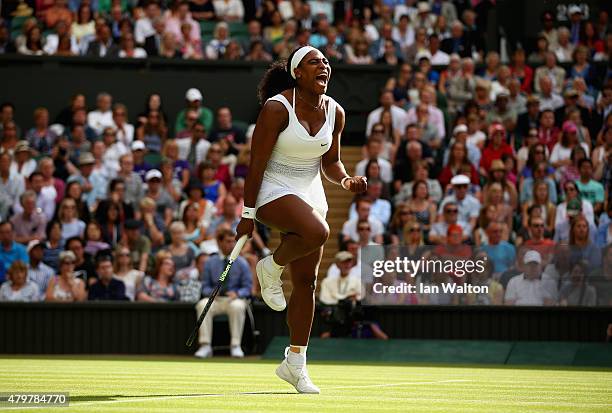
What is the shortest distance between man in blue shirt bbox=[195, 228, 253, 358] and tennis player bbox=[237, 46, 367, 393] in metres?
7.10

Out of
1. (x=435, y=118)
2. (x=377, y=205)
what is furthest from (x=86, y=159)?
(x=435, y=118)

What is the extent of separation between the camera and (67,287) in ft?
52.2

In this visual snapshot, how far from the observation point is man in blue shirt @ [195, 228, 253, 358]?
594 inches

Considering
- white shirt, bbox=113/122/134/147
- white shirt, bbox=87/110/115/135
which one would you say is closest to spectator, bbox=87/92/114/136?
white shirt, bbox=87/110/115/135

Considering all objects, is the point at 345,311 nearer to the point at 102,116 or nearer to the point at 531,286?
the point at 531,286

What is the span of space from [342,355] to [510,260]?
7.40ft

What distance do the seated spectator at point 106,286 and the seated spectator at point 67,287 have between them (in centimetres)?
14

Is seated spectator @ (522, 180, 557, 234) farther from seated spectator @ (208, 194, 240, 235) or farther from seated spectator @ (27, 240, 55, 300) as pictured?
seated spectator @ (27, 240, 55, 300)

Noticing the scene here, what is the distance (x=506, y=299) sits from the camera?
1438cm

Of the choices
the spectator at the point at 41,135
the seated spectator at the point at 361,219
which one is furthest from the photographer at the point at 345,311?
the spectator at the point at 41,135

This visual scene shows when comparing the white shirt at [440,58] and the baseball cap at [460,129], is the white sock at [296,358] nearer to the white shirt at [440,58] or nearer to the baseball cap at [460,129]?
the baseball cap at [460,129]

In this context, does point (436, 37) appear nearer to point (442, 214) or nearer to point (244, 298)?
point (442, 214)

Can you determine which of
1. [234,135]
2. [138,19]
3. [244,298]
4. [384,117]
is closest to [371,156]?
[384,117]

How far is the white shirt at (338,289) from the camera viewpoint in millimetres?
15031
